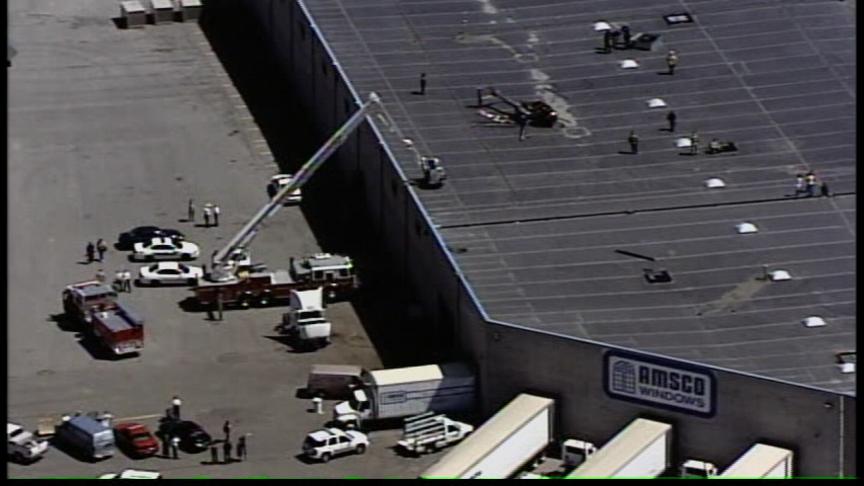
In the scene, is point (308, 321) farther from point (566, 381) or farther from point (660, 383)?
point (660, 383)

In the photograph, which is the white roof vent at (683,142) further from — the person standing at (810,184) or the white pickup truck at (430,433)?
the white pickup truck at (430,433)

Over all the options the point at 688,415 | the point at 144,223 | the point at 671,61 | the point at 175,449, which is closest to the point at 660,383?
the point at 688,415

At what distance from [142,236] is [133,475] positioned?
22.7 m

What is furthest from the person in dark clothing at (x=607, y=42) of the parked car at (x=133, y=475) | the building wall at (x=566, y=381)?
the parked car at (x=133, y=475)

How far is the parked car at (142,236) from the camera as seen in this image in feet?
379

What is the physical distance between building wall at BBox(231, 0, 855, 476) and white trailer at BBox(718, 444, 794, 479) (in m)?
0.45

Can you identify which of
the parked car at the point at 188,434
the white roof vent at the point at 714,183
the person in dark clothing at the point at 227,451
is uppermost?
the white roof vent at the point at 714,183

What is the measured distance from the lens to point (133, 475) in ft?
310

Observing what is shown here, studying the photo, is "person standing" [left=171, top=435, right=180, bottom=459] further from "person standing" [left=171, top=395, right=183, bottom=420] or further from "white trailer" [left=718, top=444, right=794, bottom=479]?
"white trailer" [left=718, top=444, right=794, bottom=479]

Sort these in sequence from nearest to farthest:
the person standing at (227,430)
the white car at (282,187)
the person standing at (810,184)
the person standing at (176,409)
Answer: the person standing at (227,430), the person standing at (176,409), the person standing at (810,184), the white car at (282,187)

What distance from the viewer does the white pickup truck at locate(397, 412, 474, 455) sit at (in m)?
97.7

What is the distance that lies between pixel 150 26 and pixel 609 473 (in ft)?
190

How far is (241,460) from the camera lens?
96.8m

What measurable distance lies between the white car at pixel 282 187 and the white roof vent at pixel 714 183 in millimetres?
18948
